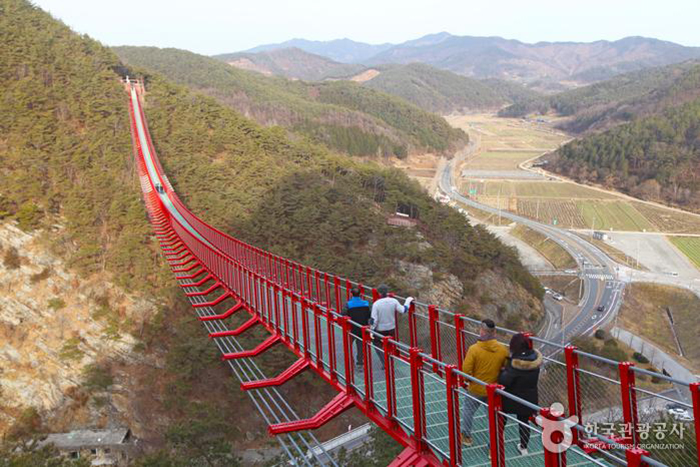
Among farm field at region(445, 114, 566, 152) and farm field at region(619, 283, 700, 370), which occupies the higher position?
farm field at region(445, 114, 566, 152)

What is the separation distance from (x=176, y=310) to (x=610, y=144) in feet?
303

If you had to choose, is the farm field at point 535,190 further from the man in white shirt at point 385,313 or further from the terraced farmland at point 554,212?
the man in white shirt at point 385,313

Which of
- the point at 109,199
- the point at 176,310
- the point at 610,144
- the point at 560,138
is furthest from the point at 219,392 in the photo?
the point at 560,138

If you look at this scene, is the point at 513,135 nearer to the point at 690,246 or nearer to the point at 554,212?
the point at 554,212

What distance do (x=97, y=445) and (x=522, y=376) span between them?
79.4 feet

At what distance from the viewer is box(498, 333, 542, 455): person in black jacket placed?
455 centimetres

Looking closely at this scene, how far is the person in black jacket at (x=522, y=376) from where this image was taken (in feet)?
14.9

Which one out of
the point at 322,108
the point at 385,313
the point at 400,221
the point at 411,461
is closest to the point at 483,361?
the point at 411,461

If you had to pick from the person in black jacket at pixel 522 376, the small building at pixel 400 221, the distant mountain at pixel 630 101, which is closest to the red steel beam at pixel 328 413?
the person in black jacket at pixel 522 376

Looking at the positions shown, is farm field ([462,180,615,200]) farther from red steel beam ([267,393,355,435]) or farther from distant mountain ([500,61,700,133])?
red steel beam ([267,393,355,435])

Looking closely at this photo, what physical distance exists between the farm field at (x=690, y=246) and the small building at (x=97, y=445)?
55.6 metres

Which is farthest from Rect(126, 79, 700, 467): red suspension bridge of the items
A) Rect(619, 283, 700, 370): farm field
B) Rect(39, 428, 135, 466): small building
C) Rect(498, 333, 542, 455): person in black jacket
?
Rect(619, 283, 700, 370): farm field

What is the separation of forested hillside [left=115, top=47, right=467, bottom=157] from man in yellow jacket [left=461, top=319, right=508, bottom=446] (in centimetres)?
10020

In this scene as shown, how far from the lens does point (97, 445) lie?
23781 millimetres
